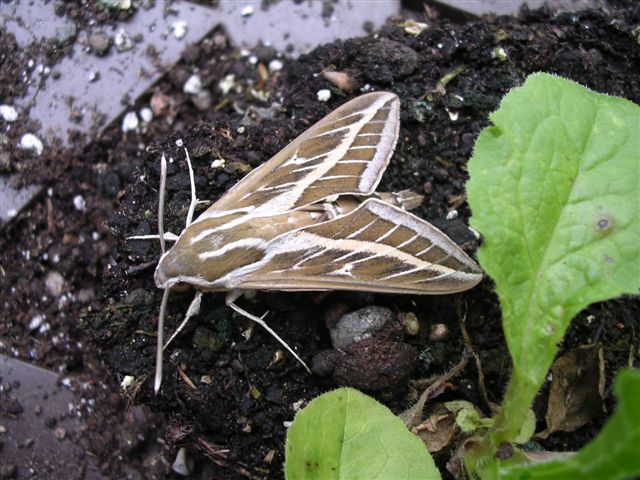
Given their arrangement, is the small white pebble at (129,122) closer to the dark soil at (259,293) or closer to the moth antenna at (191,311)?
the dark soil at (259,293)

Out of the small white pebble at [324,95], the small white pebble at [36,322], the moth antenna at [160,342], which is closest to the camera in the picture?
the moth antenna at [160,342]

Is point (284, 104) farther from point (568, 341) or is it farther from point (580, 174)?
point (568, 341)

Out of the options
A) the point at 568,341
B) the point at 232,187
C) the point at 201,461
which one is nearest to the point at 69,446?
the point at 201,461

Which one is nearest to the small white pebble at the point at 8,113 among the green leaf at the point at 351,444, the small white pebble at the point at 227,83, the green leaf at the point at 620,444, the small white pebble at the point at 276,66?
the small white pebble at the point at 227,83

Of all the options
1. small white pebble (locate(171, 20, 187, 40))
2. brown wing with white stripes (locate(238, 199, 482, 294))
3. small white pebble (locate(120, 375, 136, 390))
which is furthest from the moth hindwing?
small white pebble (locate(171, 20, 187, 40))

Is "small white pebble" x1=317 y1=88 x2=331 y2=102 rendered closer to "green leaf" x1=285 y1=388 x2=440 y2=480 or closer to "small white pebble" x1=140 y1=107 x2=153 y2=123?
"small white pebble" x1=140 y1=107 x2=153 y2=123

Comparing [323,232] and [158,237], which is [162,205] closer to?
[158,237]

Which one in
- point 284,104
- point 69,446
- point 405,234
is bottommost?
point 69,446
